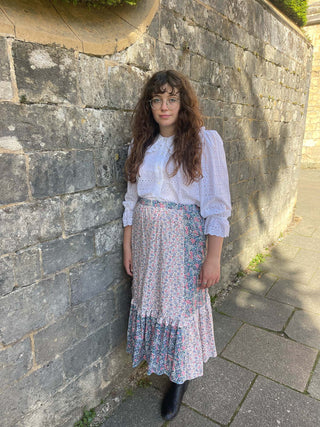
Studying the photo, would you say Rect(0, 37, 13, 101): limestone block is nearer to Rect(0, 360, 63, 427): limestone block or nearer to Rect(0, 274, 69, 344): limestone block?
Rect(0, 274, 69, 344): limestone block

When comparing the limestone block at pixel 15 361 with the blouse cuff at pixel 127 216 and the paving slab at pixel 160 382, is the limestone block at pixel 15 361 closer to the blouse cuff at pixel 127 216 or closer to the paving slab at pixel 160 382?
the blouse cuff at pixel 127 216

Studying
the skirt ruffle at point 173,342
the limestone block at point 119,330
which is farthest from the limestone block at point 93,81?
the limestone block at point 119,330

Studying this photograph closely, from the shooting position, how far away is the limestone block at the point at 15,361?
149cm

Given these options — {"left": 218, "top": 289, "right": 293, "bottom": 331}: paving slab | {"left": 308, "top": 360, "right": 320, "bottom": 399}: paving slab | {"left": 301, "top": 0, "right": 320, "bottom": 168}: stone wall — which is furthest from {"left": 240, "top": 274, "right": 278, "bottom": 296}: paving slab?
{"left": 301, "top": 0, "right": 320, "bottom": 168}: stone wall

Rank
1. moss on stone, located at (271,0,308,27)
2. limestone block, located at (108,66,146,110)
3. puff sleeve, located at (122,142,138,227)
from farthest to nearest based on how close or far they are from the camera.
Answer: moss on stone, located at (271,0,308,27) → puff sleeve, located at (122,142,138,227) → limestone block, located at (108,66,146,110)

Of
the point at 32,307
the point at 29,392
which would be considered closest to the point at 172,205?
the point at 32,307

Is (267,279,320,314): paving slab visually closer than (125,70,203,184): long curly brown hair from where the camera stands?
No

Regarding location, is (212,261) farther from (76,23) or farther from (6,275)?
(76,23)

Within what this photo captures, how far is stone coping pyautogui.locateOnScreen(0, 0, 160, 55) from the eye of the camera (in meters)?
1.33

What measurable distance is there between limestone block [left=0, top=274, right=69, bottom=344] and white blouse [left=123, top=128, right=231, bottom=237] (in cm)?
71

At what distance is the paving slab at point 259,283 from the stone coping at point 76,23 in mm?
2809

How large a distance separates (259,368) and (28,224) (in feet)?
6.58

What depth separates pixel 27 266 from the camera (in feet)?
4.97

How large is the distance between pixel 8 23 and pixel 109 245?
1.23 metres
